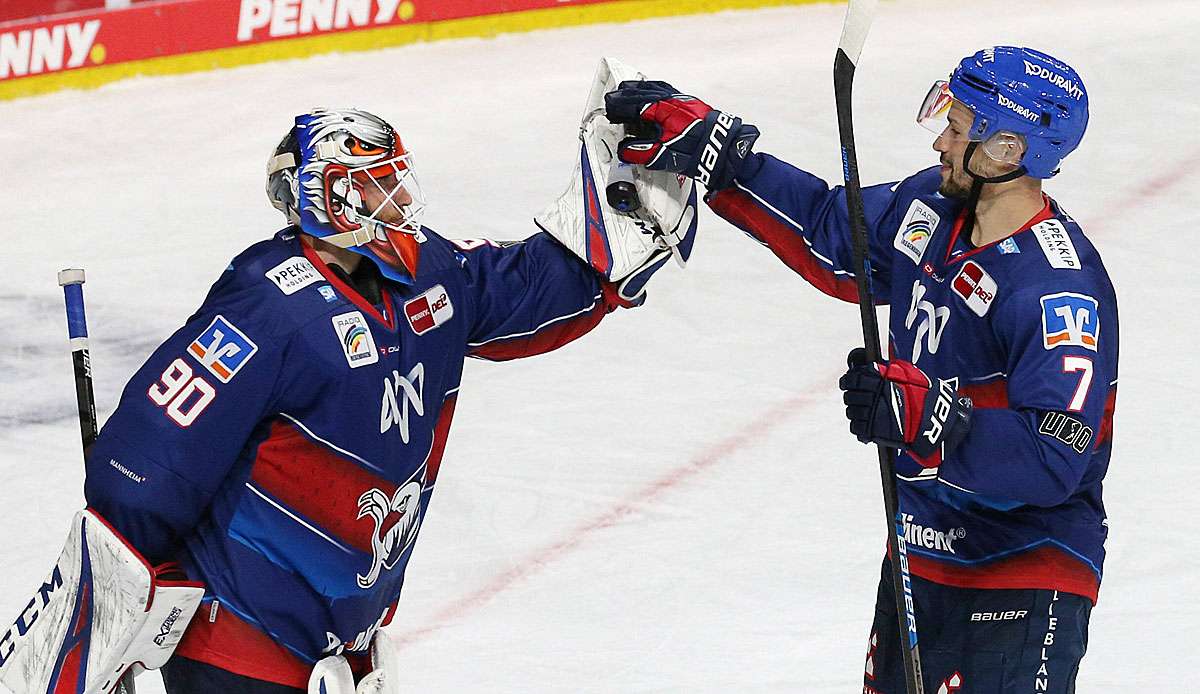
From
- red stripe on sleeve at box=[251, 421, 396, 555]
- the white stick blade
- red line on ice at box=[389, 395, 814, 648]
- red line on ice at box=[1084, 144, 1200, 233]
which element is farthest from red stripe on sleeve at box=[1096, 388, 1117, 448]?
red line on ice at box=[1084, 144, 1200, 233]

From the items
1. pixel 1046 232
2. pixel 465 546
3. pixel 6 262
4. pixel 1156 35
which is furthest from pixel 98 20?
pixel 1046 232

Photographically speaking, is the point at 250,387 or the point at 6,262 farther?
the point at 6,262

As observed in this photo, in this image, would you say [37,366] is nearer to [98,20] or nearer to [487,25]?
[98,20]

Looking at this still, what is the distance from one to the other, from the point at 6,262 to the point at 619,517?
2.65 meters

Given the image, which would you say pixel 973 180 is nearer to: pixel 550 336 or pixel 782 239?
pixel 782 239

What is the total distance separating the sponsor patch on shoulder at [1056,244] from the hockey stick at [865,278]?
11.1 inches

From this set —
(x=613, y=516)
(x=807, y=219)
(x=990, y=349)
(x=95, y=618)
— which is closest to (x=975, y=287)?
(x=990, y=349)

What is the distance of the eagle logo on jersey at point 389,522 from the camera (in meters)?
2.81

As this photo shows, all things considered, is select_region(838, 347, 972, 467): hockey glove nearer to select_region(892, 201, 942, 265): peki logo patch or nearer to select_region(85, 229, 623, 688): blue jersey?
select_region(892, 201, 942, 265): peki logo patch

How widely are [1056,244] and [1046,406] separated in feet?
1.03

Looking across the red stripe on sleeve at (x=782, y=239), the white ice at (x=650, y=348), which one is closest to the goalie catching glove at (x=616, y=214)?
the red stripe on sleeve at (x=782, y=239)

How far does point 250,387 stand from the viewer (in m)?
2.66

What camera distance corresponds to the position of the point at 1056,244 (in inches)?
116

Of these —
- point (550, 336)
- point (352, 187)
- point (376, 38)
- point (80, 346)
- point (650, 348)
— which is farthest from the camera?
point (376, 38)
